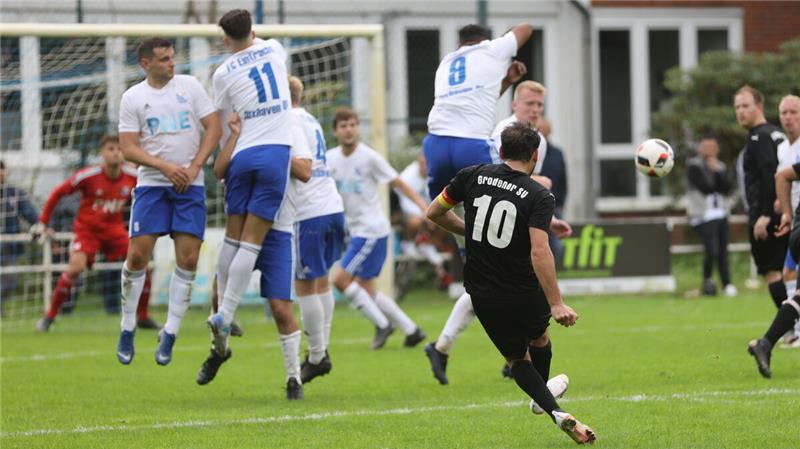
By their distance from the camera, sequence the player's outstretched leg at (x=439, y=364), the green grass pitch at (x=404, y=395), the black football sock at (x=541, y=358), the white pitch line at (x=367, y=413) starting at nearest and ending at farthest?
1. the green grass pitch at (x=404, y=395)
2. the black football sock at (x=541, y=358)
3. the white pitch line at (x=367, y=413)
4. the player's outstretched leg at (x=439, y=364)

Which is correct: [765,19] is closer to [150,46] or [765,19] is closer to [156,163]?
[150,46]

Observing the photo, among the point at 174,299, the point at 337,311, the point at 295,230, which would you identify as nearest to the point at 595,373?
the point at 295,230

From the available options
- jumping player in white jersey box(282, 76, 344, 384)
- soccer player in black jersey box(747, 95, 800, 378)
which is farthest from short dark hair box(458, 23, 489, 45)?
soccer player in black jersey box(747, 95, 800, 378)

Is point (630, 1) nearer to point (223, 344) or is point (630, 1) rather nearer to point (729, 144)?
point (729, 144)

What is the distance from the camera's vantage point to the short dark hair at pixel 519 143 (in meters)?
7.36

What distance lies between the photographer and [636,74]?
2434 centimetres

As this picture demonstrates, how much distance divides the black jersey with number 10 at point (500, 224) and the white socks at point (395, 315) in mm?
5571

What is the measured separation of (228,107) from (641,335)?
5.65 meters

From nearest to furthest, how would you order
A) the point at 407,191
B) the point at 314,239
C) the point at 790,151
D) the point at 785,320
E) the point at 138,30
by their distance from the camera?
the point at 785,320 < the point at 314,239 < the point at 790,151 < the point at 407,191 < the point at 138,30

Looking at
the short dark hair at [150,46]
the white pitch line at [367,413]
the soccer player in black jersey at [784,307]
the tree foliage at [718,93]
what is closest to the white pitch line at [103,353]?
the short dark hair at [150,46]

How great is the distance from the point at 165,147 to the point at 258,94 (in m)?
0.89

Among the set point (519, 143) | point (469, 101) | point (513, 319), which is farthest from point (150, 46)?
point (513, 319)

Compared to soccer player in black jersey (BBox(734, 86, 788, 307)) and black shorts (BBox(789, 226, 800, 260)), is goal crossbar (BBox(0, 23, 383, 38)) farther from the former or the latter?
Answer: black shorts (BBox(789, 226, 800, 260))

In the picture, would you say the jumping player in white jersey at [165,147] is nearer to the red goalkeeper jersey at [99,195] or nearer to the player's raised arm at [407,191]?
the player's raised arm at [407,191]
